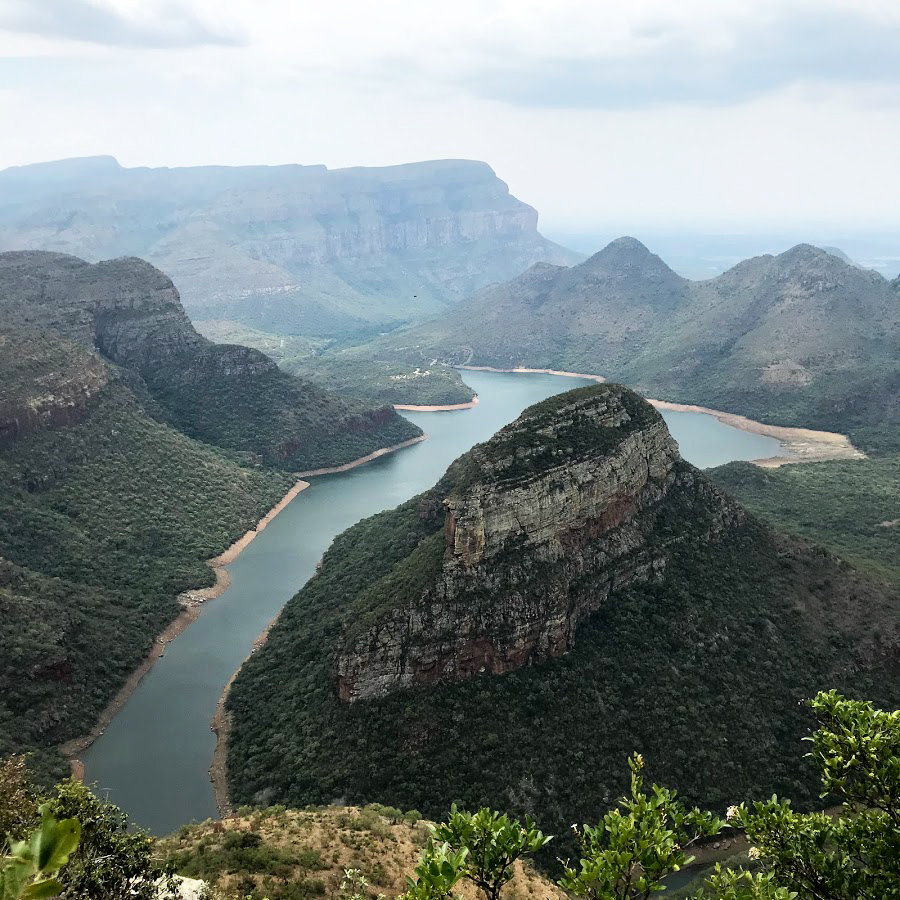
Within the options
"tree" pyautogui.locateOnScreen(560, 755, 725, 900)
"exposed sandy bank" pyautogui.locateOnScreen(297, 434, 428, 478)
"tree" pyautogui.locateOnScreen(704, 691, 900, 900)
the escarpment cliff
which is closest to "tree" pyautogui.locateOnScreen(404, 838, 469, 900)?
"tree" pyautogui.locateOnScreen(560, 755, 725, 900)

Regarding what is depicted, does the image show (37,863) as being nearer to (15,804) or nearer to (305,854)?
(15,804)

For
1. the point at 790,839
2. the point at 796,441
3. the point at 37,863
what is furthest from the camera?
the point at 796,441

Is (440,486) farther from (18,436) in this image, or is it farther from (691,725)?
(18,436)

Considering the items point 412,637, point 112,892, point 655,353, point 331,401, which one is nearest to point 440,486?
point 412,637

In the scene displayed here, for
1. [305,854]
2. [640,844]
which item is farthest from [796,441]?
[640,844]

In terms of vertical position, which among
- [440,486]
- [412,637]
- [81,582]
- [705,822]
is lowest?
[81,582]

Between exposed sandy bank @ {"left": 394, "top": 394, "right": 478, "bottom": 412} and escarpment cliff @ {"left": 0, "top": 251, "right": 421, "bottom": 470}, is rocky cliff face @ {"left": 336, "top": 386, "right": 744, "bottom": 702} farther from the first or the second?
exposed sandy bank @ {"left": 394, "top": 394, "right": 478, "bottom": 412}

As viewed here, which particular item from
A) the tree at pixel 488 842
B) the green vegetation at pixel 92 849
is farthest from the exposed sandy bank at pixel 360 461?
the tree at pixel 488 842
